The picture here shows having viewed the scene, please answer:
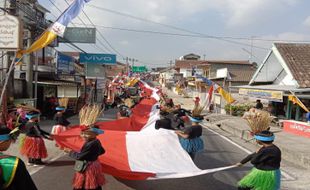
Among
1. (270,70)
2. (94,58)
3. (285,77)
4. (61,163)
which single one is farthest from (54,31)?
(94,58)

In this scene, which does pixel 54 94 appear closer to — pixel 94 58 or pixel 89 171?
pixel 94 58

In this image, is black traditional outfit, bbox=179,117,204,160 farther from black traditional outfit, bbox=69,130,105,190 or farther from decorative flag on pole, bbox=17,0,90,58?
decorative flag on pole, bbox=17,0,90,58

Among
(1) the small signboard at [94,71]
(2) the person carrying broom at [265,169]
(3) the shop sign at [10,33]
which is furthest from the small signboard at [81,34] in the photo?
(2) the person carrying broom at [265,169]

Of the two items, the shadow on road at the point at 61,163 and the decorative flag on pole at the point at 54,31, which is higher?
the decorative flag on pole at the point at 54,31

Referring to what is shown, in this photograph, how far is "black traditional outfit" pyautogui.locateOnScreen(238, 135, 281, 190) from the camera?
605 centimetres

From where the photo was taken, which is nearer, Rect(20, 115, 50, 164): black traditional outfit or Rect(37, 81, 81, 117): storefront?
Rect(20, 115, 50, 164): black traditional outfit

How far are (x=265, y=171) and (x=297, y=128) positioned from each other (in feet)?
44.0

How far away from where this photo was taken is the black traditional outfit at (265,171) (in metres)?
6.05

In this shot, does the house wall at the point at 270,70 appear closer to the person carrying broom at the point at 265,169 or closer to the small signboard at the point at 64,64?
the small signboard at the point at 64,64

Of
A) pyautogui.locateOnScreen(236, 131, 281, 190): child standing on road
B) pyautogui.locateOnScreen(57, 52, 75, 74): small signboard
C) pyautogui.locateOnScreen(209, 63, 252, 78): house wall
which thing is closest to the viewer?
pyautogui.locateOnScreen(236, 131, 281, 190): child standing on road

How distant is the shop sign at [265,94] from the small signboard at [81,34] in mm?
14409

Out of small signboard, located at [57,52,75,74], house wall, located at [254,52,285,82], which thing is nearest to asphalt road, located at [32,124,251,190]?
house wall, located at [254,52,285,82]

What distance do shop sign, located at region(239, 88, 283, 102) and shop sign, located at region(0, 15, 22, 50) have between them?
45.4 ft

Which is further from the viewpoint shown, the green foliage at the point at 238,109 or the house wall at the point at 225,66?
the house wall at the point at 225,66
